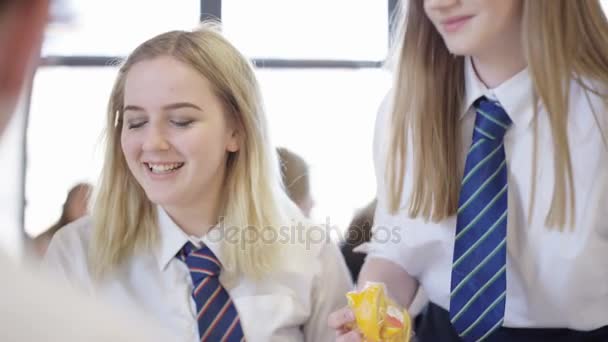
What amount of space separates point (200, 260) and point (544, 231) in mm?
769

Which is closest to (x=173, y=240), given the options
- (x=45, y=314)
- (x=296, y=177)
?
(x=296, y=177)

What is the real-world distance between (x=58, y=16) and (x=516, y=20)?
1.29 metres

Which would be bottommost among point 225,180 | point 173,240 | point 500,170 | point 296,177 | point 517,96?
point 296,177

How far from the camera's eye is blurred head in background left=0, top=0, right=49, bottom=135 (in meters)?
0.40

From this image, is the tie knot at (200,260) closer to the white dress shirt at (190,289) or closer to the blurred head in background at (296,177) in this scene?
the white dress shirt at (190,289)

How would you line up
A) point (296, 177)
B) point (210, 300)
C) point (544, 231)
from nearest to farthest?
point (544, 231)
point (210, 300)
point (296, 177)

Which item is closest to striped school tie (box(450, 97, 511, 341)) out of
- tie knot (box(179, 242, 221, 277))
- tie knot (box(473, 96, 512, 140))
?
tie knot (box(473, 96, 512, 140))

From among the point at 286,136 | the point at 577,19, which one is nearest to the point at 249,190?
the point at 577,19

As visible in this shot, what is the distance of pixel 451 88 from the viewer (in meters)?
1.69

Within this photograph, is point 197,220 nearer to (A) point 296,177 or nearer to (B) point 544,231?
(B) point 544,231

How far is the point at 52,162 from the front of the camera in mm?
4574

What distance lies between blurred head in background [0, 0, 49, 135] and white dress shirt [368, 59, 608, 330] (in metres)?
1.24

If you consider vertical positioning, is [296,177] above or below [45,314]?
below

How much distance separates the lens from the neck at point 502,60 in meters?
1.57
